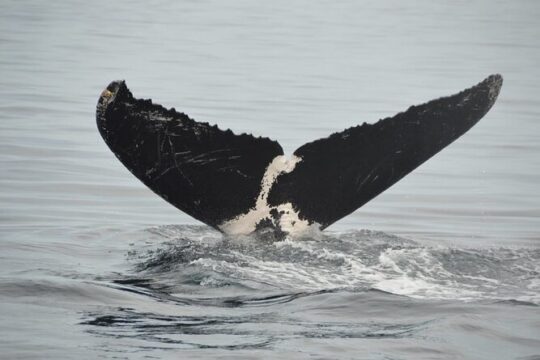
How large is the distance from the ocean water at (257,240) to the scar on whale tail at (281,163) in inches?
8.6

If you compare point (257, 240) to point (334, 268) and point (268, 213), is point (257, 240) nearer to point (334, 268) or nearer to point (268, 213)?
point (268, 213)

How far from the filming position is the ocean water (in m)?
5.52

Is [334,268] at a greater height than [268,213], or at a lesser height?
lesser

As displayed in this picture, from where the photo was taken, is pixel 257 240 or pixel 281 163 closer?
pixel 281 163

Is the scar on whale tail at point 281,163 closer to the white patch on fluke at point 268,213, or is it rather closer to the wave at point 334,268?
the white patch on fluke at point 268,213

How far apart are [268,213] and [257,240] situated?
157 millimetres

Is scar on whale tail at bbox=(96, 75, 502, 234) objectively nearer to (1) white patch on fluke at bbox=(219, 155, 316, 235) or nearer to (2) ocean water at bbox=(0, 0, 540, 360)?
(1) white patch on fluke at bbox=(219, 155, 316, 235)

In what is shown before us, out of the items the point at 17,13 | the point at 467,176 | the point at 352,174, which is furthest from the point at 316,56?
the point at 352,174

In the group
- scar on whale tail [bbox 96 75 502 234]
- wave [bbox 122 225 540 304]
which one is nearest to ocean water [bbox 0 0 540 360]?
wave [bbox 122 225 540 304]

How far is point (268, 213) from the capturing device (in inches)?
275

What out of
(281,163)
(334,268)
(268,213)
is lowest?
(334,268)

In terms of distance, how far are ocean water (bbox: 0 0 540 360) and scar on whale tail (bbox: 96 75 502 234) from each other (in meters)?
0.22

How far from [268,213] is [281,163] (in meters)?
0.32

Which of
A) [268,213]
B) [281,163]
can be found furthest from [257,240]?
[281,163]
